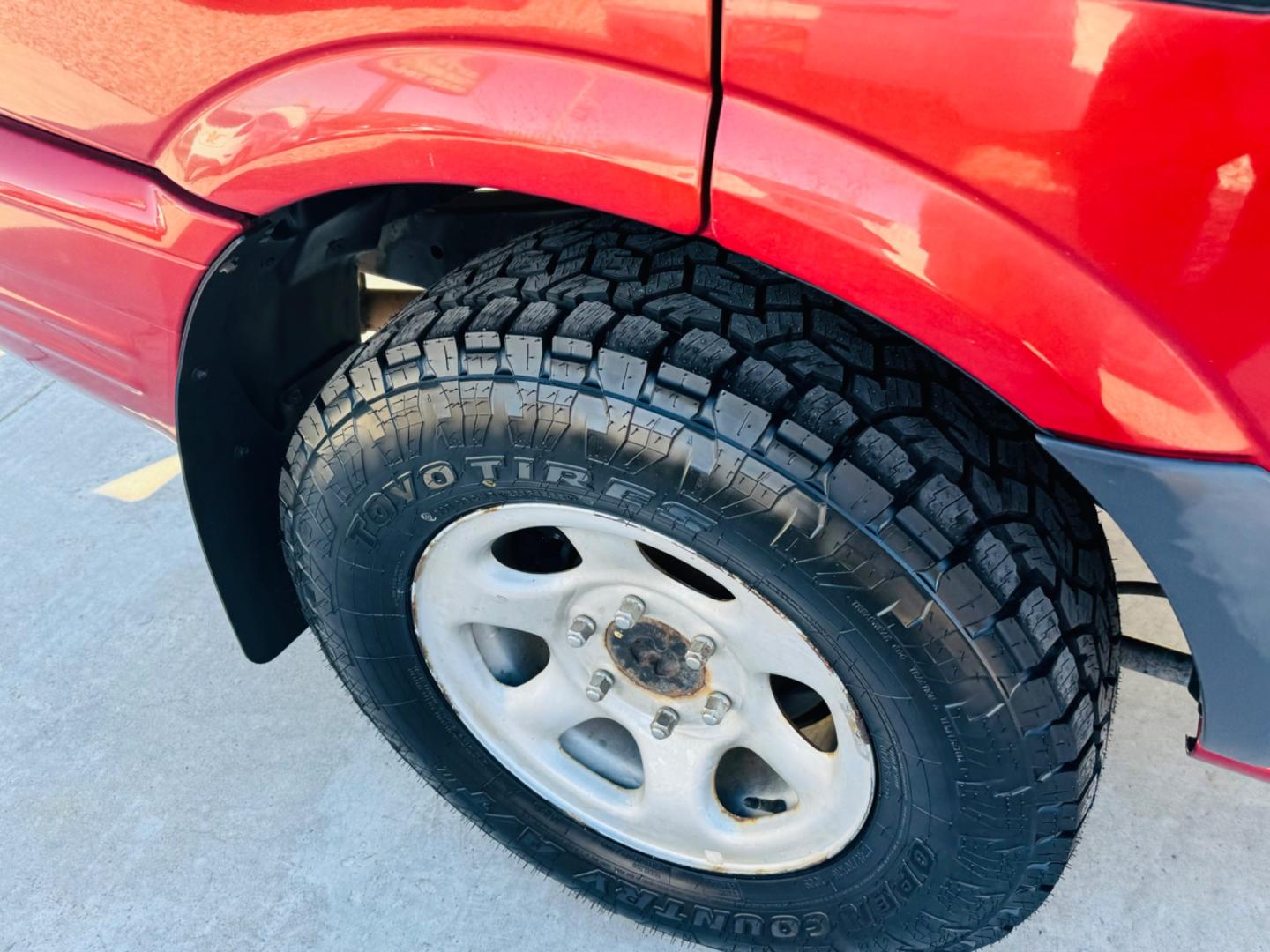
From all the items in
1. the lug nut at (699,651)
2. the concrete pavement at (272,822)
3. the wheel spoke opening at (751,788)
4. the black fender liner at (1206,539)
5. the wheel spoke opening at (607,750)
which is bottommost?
the concrete pavement at (272,822)

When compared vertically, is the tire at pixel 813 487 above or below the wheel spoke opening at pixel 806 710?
above

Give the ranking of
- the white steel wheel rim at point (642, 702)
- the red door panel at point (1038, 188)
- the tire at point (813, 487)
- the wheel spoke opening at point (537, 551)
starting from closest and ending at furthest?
the red door panel at point (1038, 188), the tire at point (813, 487), the white steel wheel rim at point (642, 702), the wheel spoke opening at point (537, 551)

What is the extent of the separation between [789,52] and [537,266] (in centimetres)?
48

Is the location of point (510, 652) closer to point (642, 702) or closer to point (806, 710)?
point (642, 702)

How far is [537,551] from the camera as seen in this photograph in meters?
1.47

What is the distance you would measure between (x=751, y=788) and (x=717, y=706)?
22cm

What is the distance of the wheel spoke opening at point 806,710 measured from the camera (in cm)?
138

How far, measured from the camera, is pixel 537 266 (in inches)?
48.8

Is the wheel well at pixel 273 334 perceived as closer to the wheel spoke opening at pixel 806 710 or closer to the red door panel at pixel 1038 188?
the red door panel at pixel 1038 188

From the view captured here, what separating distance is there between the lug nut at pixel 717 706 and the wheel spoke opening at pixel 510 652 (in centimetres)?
28

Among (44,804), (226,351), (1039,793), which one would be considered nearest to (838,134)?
(1039,793)

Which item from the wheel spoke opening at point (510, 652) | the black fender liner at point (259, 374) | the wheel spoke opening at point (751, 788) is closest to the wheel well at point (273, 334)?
the black fender liner at point (259, 374)

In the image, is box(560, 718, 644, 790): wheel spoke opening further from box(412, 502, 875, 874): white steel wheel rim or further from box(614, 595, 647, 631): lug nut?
box(614, 595, 647, 631): lug nut

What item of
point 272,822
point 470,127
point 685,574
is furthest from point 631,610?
point 272,822
